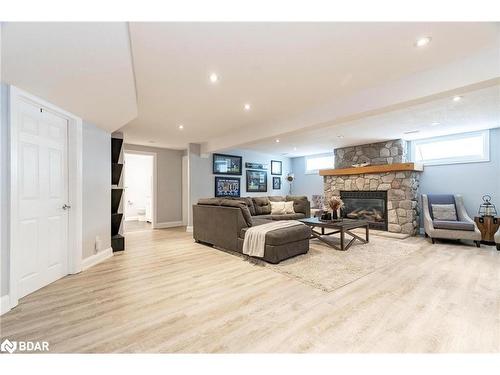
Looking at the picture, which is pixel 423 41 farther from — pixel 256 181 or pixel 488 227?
pixel 256 181

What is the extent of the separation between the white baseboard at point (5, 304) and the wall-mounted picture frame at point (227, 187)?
16.3 feet

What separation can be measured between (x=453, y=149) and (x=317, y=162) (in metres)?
3.74

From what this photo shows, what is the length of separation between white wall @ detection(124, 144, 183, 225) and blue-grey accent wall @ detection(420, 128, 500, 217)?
6.62 meters

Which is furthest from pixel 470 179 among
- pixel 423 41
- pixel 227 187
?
pixel 227 187

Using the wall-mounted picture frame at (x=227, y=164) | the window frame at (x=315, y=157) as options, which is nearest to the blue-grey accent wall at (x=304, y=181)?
the window frame at (x=315, y=157)

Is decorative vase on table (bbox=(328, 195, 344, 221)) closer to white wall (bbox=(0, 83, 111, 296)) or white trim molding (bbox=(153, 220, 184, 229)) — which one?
white wall (bbox=(0, 83, 111, 296))

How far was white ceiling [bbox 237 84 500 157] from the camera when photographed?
3.35 m

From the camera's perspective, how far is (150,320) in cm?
187

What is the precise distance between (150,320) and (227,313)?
2.05ft

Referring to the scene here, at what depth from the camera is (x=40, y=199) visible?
2584mm

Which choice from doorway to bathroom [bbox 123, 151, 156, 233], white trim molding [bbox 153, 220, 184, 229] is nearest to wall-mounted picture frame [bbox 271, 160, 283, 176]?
white trim molding [bbox 153, 220, 184, 229]

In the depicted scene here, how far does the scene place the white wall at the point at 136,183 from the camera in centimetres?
877
